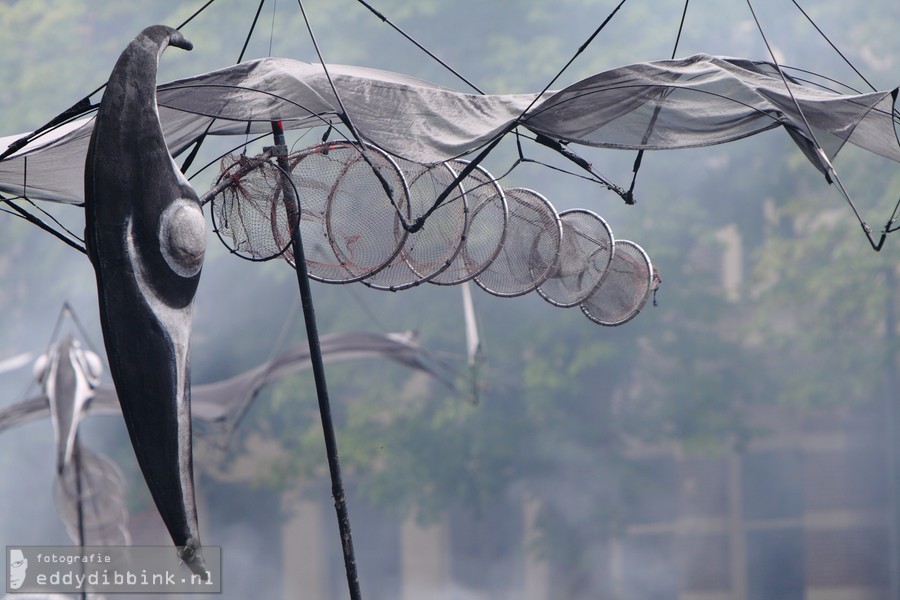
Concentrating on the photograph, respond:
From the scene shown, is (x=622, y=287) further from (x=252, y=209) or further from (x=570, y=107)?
(x=252, y=209)

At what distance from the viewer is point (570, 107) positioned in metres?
4.73

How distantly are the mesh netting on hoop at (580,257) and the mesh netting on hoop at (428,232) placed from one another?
85cm

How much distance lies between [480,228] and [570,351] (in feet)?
38.5

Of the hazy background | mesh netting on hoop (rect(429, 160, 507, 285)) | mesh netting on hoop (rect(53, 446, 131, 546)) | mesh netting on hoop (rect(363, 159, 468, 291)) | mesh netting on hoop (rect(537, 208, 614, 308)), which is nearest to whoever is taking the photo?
mesh netting on hoop (rect(363, 159, 468, 291))

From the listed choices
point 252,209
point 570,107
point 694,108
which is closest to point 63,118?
point 252,209

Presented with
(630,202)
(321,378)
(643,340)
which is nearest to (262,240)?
(321,378)

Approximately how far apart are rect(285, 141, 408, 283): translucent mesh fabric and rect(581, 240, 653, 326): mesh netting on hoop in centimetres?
144

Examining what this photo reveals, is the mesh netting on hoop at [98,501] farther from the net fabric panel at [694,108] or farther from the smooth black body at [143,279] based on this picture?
the net fabric panel at [694,108]

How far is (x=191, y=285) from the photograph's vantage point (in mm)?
4160

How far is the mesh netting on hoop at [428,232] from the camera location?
534 cm

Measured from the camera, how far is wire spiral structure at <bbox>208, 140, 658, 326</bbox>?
5.07 meters

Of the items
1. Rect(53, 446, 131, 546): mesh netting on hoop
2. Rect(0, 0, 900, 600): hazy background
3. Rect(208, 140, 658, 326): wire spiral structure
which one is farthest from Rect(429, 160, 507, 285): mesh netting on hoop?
Rect(0, 0, 900, 600): hazy background

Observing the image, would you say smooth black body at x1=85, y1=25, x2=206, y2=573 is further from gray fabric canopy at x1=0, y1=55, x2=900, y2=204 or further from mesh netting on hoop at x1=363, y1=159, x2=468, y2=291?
mesh netting on hoop at x1=363, y1=159, x2=468, y2=291

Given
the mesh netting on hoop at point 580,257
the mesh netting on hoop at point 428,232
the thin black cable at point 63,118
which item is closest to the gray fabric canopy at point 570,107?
the thin black cable at point 63,118
